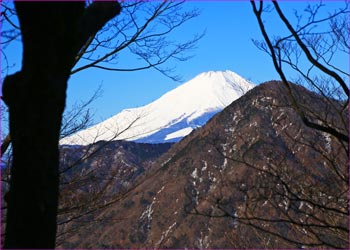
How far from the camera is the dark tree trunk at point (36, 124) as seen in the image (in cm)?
208

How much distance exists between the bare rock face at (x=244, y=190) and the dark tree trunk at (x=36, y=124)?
237cm

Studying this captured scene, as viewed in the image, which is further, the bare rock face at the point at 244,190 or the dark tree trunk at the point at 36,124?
the bare rock face at the point at 244,190

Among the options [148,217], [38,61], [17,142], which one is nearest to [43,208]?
[17,142]

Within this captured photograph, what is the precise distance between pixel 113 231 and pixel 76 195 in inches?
3998

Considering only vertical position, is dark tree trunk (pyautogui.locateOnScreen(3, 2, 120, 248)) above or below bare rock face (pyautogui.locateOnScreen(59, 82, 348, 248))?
above

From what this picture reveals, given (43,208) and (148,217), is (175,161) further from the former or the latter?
(43,208)

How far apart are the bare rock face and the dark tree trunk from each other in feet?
7.78

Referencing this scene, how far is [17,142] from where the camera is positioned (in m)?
2.13

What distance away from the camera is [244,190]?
5332 millimetres

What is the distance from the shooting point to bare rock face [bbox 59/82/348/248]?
5320 mm

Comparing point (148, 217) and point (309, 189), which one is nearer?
point (309, 189)

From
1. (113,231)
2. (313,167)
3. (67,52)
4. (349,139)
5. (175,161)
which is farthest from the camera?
(175,161)

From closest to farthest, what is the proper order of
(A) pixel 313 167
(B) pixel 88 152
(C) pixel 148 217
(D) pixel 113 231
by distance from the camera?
(B) pixel 88 152 → (A) pixel 313 167 → (D) pixel 113 231 → (C) pixel 148 217

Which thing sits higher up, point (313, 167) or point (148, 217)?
point (313, 167)
